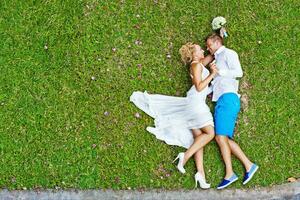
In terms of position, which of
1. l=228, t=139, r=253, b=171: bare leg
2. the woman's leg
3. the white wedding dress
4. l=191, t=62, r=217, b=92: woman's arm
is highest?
l=191, t=62, r=217, b=92: woman's arm

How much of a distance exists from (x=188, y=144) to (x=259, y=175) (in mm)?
976

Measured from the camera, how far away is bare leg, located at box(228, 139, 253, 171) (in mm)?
8359

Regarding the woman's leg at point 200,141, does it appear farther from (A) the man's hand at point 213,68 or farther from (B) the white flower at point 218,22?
(B) the white flower at point 218,22

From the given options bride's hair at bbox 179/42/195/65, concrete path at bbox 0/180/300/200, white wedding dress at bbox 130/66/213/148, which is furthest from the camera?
bride's hair at bbox 179/42/195/65

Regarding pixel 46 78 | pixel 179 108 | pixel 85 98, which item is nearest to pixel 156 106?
pixel 179 108

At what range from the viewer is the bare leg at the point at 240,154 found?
27.4 ft

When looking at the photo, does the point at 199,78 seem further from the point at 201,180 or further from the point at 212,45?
the point at 201,180

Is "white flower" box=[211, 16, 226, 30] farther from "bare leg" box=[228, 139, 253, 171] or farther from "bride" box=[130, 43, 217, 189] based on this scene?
"bare leg" box=[228, 139, 253, 171]

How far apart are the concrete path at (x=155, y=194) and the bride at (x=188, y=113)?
19cm

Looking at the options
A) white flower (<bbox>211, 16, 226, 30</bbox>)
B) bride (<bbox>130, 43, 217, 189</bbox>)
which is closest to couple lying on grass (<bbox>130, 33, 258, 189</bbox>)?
bride (<bbox>130, 43, 217, 189</bbox>)

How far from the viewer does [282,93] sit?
8.74 m

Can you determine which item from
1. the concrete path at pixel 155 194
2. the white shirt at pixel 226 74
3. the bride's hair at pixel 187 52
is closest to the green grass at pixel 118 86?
the concrete path at pixel 155 194

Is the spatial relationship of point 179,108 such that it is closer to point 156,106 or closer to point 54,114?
point 156,106

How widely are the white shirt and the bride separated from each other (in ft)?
0.37
